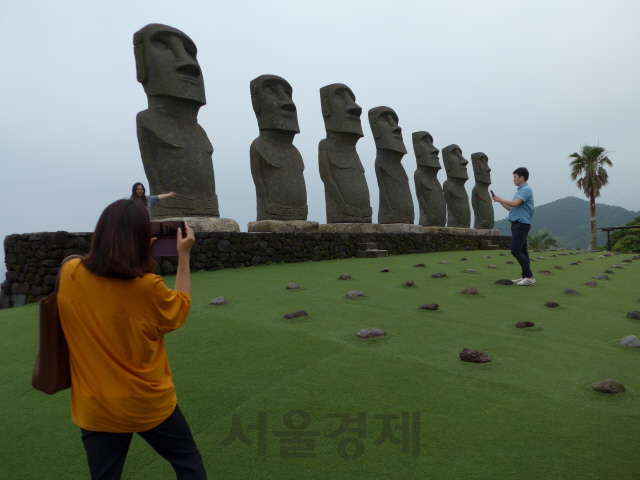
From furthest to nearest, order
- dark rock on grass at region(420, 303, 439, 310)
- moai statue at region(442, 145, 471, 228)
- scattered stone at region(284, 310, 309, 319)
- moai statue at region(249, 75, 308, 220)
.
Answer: moai statue at region(442, 145, 471, 228), moai statue at region(249, 75, 308, 220), dark rock on grass at region(420, 303, 439, 310), scattered stone at region(284, 310, 309, 319)

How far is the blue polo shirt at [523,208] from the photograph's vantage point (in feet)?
19.9

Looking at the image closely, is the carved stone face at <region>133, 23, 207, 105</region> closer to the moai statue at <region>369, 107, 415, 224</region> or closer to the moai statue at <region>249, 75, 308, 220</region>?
the moai statue at <region>249, 75, 308, 220</region>

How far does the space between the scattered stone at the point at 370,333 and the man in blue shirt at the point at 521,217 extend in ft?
10.7

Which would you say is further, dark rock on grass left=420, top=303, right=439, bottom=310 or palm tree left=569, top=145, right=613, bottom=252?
palm tree left=569, top=145, right=613, bottom=252

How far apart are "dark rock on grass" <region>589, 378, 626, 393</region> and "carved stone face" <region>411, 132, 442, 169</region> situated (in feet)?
44.7

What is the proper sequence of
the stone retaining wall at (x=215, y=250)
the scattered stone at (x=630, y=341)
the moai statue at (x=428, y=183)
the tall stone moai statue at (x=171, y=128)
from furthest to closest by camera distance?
the moai statue at (x=428, y=183) → the tall stone moai statue at (x=171, y=128) → the stone retaining wall at (x=215, y=250) → the scattered stone at (x=630, y=341)

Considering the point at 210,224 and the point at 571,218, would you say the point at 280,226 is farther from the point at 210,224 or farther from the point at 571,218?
the point at 571,218

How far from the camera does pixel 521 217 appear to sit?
6.04 meters

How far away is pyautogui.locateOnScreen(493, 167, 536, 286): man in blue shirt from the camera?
5.98 meters

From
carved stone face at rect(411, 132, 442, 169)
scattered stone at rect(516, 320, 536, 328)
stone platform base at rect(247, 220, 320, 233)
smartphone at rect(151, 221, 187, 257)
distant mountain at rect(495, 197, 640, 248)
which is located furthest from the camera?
distant mountain at rect(495, 197, 640, 248)

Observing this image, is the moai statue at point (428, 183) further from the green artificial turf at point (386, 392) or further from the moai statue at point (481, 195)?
the green artificial turf at point (386, 392)

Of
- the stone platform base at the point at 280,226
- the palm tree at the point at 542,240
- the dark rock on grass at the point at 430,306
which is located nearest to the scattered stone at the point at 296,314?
the dark rock on grass at the point at 430,306

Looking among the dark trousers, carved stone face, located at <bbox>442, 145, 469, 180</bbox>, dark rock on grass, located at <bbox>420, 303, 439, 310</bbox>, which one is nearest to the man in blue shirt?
the dark trousers

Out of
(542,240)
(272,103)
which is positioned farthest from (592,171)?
(272,103)
